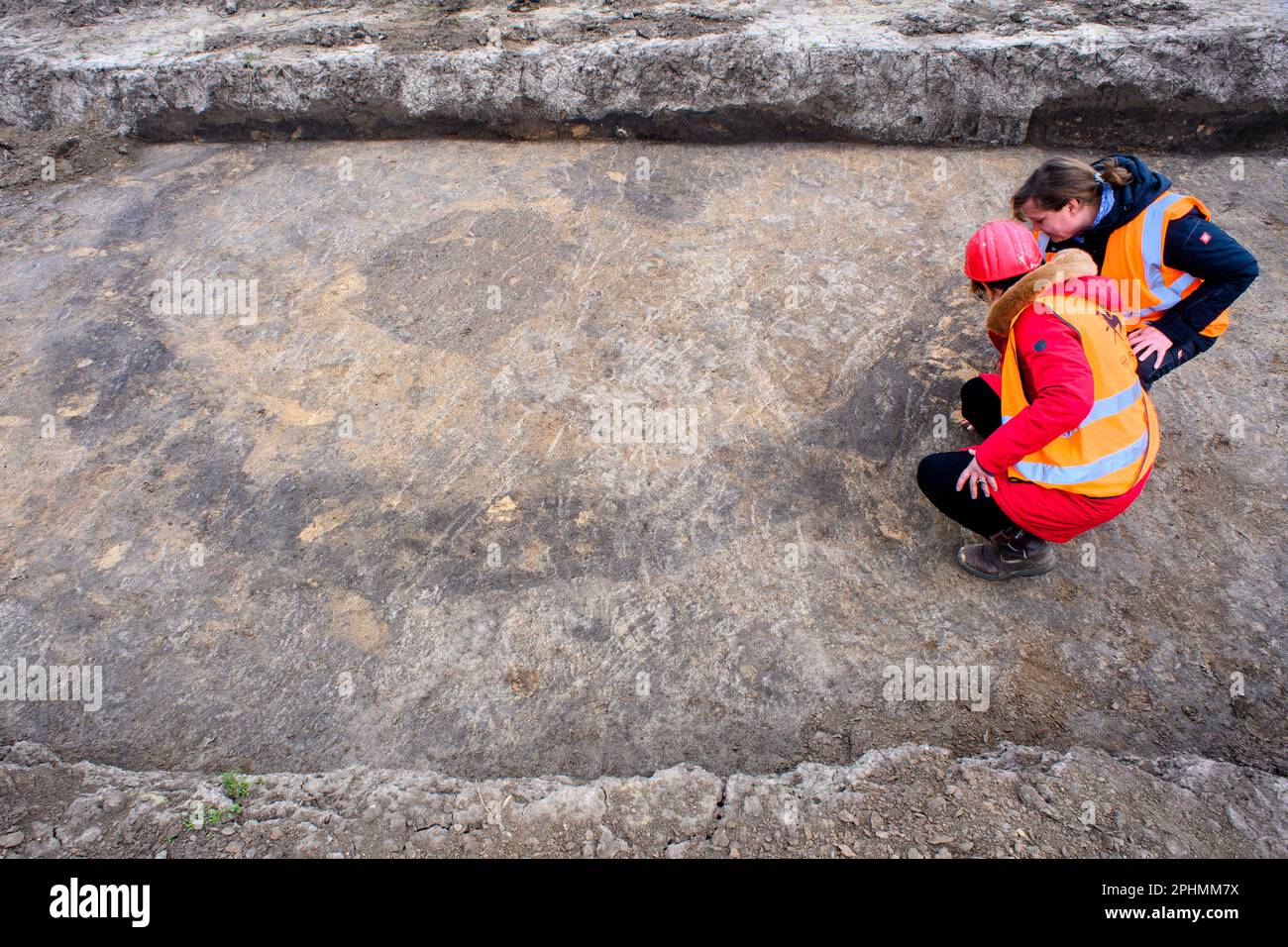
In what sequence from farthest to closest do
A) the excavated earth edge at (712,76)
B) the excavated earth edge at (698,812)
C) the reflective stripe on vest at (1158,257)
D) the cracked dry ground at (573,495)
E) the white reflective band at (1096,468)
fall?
the excavated earth edge at (712,76), the reflective stripe on vest at (1158,257), the cracked dry ground at (573,495), the white reflective band at (1096,468), the excavated earth edge at (698,812)

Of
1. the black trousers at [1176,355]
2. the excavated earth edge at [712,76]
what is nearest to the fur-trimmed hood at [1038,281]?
the black trousers at [1176,355]

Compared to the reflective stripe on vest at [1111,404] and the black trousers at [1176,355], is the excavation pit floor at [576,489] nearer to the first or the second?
the black trousers at [1176,355]

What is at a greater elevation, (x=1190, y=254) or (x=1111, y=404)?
(x=1190, y=254)

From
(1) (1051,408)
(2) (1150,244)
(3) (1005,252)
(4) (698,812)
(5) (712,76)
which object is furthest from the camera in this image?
(5) (712,76)

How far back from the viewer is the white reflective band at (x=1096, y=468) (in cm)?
229

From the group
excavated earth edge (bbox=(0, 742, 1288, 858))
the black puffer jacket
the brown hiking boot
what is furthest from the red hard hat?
excavated earth edge (bbox=(0, 742, 1288, 858))

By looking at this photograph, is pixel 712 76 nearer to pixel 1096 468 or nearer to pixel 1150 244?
pixel 1150 244

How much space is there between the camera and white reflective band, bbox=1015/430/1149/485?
229 centimetres

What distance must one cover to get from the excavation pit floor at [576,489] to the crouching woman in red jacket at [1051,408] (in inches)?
14.0

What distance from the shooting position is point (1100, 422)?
2.27 m

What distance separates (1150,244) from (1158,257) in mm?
50

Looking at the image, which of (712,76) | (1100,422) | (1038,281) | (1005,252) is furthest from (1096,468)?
(712,76)

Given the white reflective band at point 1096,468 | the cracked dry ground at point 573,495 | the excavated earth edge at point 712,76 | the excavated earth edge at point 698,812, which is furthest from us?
the excavated earth edge at point 712,76

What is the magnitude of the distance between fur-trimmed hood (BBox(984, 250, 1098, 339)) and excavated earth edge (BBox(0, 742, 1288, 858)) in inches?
51.3
